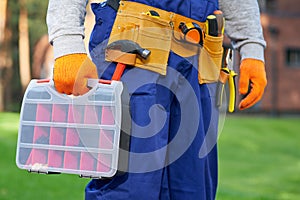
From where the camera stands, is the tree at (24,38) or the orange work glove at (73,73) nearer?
the orange work glove at (73,73)

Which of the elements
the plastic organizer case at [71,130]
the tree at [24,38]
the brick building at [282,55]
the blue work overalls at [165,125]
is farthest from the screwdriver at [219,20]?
the brick building at [282,55]

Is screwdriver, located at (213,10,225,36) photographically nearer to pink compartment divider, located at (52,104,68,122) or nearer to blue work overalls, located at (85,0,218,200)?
blue work overalls, located at (85,0,218,200)

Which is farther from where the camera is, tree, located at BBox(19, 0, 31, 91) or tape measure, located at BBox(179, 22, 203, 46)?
A: tree, located at BBox(19, 0, 31, 91)

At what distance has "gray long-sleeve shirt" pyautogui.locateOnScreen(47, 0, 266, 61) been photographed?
1963 millimetres

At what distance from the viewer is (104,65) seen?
201 centimetres

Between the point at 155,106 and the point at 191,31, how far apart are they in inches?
10.9

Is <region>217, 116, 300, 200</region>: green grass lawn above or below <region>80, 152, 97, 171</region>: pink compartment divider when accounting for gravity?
below

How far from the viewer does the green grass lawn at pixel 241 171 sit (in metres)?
5.19

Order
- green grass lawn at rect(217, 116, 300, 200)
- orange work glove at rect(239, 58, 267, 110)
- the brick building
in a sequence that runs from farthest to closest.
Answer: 1. the brick building
2. green grass lawn at rect(217, 116, 300, 200)
3. orange work glove at rect(239, 58, 267, 110)

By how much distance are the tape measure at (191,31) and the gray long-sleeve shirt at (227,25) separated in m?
0.31

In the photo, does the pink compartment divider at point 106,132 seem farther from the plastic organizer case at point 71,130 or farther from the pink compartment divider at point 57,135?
the pink compartment divider at point 57,135

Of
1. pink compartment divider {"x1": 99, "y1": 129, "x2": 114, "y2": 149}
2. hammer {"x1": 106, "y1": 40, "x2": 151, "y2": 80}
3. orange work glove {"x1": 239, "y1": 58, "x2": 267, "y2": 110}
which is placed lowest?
pink compartment divider {"x1": 99, "y1": 129, "x2": 114, "y2": 149}

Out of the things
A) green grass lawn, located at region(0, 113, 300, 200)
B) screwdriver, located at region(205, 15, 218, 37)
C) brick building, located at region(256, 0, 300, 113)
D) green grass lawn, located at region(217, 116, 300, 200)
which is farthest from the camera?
brick building, located at region(256, 0, 300, 113)

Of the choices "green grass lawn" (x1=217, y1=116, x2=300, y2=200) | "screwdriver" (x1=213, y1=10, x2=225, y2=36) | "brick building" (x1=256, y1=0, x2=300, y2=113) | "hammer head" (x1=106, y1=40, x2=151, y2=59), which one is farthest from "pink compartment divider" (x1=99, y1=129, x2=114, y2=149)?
"brick building" (x1=256, y1=0, x2=300, y2=113)
